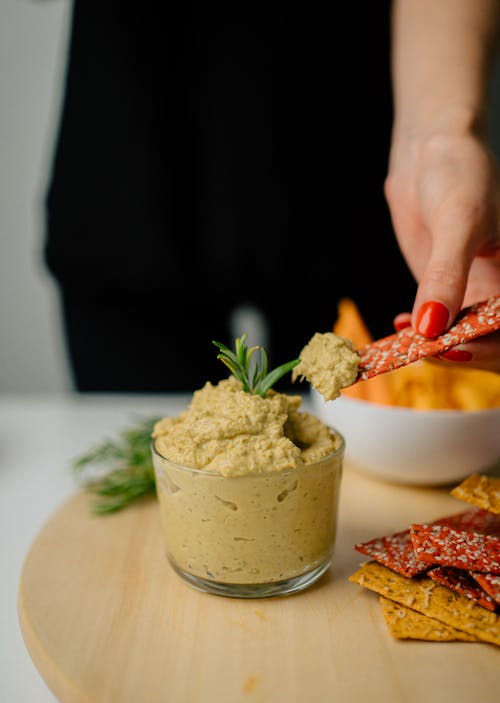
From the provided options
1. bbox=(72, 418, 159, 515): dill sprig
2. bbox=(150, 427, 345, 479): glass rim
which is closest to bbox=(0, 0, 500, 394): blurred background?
bbox=(72, 418, 159, 515): dill sprig

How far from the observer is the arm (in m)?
1.54

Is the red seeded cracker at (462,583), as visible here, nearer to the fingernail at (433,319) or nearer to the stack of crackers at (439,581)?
the stack of crackers at (439,581)

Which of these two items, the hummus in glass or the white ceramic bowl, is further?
the white ceramic bowl

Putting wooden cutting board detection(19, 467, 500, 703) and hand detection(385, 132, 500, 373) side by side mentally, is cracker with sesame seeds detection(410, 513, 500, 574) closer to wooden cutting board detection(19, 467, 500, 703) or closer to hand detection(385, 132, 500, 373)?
wooden cutting board detection(19, 467, 500, 703)

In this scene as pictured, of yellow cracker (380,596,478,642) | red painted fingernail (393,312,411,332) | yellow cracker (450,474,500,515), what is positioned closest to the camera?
yellow cracker (380,596,478,642)

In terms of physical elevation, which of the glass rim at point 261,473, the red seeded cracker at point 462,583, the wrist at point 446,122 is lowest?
the red seeded cracker at point 462,583

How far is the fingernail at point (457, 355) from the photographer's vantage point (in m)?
1.52

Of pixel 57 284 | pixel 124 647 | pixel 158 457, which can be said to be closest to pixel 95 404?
pixel 57 284

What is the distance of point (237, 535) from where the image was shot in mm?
1320

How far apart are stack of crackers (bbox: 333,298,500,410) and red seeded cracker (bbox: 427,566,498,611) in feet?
1.83

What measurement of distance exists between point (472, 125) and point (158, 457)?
1.23m

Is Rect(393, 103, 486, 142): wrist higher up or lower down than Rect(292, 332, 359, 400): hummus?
higher up

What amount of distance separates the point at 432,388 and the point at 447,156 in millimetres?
601

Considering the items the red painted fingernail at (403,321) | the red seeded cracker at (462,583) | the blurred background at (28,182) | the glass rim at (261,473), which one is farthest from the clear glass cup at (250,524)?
the blurred background at (28,182)
